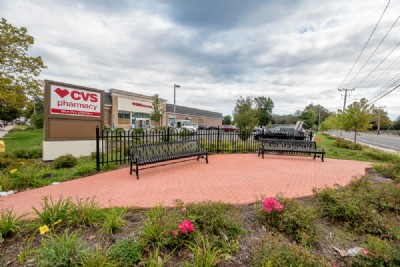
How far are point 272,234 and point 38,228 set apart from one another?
326 cm

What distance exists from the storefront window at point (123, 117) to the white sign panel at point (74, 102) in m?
26.8

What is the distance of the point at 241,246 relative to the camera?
244 cm

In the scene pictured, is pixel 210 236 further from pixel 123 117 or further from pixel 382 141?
pixel 382 141

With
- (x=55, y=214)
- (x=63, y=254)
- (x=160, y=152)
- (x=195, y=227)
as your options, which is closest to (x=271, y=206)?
(x=195, y=227)

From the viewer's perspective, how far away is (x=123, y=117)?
34594 millimetres

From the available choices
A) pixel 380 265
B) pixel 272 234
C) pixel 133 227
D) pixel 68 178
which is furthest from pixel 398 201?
pixel 68 178

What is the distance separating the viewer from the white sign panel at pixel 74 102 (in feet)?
24.9

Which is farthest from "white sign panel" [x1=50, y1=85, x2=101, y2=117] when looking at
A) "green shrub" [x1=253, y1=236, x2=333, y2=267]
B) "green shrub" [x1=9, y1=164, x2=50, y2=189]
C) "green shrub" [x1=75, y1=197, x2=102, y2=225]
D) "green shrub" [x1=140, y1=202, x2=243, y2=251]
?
"green shrub" [x1=253, y1=236, x2=333, y2=267]

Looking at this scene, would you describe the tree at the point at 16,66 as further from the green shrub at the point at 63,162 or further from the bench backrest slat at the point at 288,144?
the bench backrest slat at the point at 288,144

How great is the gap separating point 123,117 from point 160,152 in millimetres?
31038

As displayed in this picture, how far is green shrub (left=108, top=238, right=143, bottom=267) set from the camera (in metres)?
2.09

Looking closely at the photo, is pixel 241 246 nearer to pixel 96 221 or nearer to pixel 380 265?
pixel 380 265

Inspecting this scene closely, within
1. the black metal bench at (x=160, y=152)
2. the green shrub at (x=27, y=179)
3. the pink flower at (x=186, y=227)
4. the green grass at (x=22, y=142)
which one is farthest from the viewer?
the green grass at (x=22, y=142)

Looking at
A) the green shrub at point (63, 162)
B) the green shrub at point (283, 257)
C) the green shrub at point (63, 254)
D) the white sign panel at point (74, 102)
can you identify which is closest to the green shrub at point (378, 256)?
the green shrub at point (283, 257)
